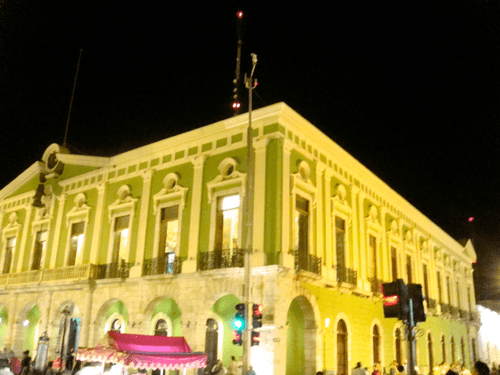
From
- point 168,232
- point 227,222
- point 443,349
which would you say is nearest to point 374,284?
point 227,222

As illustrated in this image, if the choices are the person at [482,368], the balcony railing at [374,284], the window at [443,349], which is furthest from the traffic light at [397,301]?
the window at [443,349]

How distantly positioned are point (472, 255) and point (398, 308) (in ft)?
138

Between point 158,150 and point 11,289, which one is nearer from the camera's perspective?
point 158,150

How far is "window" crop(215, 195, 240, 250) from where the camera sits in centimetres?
1905

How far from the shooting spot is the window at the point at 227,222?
19047mm

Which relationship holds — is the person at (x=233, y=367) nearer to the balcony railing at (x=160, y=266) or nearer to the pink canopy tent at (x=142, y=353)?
the pink canopy tent at (x=142, y=353)

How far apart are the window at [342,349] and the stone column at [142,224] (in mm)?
9151

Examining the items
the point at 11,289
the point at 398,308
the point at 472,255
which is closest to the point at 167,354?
the point at 398,308

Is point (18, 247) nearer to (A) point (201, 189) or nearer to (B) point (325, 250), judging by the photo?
(A) point (201, 189)

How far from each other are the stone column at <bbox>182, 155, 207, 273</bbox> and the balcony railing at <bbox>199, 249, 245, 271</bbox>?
0.58m

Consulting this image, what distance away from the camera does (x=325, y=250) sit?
65.8 feet

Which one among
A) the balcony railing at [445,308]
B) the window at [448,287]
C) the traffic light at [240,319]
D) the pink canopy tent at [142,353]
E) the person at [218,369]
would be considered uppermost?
the window at [448,287]

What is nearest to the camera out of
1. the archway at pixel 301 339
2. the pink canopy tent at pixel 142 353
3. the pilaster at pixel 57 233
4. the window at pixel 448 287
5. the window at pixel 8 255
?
the pink canopy tent at pixel 142 353

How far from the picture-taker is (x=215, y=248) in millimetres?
18922
